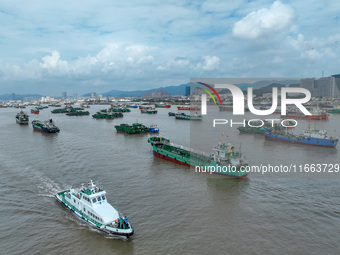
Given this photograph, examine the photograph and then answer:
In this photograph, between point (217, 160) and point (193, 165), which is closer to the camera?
point (217, 160)

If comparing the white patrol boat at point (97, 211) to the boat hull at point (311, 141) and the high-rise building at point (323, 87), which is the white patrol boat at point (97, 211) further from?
the high-rise building at point (323, 87)

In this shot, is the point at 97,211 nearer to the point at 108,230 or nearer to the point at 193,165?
the point at 108,230

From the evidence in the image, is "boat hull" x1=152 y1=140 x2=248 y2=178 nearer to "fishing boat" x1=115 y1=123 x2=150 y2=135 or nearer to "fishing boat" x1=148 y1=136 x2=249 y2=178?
"fishing boat" x1=148 y1=136 x2=249 y2=178

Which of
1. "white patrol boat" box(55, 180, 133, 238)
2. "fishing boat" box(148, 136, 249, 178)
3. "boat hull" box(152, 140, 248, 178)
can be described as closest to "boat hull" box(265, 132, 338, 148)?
"fishing boat" box(148, 136, 249, 178)

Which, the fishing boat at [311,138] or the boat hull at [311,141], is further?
the fishing boat at [311,138]

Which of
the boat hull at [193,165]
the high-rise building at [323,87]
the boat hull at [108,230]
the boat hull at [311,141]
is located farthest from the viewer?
the high-rise building at [323,87]

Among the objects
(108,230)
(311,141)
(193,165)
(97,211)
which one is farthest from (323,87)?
(108,230)

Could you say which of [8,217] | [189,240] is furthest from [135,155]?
[189,240]

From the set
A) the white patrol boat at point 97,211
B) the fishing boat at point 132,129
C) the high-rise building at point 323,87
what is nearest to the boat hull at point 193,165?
the white patrol boat at point 97,211
